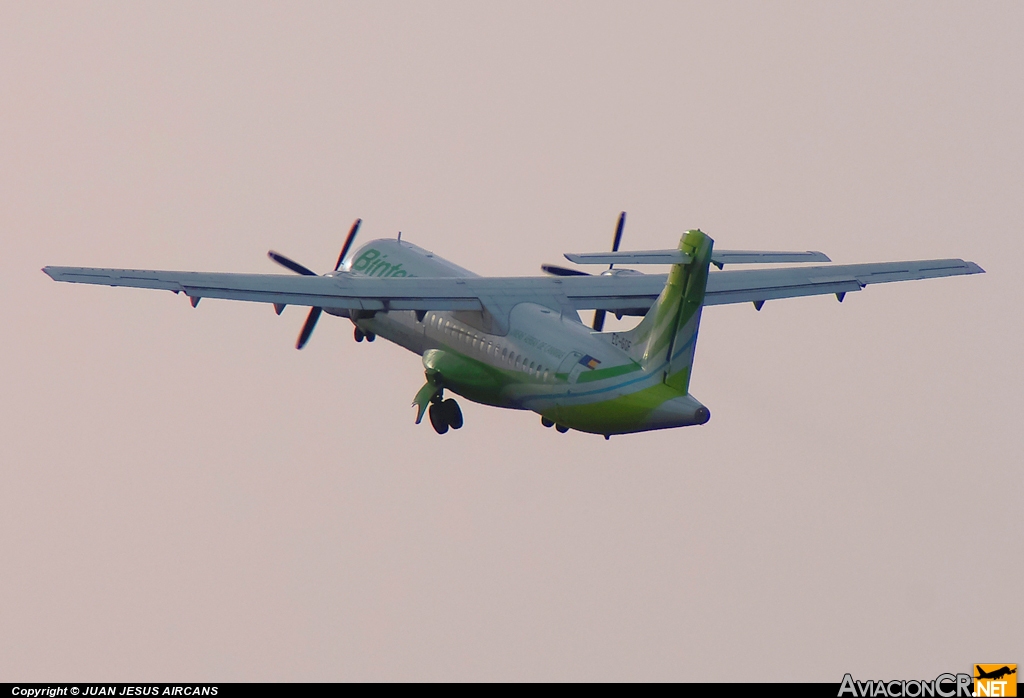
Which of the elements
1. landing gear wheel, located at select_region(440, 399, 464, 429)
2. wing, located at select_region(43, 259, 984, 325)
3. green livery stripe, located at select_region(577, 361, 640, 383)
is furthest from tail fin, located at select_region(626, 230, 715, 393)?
landing gear wheel, located at select_region(440, 399, 464, 429)

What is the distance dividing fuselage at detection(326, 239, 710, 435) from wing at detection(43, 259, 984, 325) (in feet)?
2.56

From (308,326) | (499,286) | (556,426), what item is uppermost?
(499,286)

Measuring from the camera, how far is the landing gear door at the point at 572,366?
3716 centimetres

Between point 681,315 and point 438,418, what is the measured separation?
865cm

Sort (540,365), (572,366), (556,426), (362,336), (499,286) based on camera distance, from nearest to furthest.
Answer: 1. (572,366)
2. (540,365)
3. (556,426)
4. (499,286)
5. (362,336)

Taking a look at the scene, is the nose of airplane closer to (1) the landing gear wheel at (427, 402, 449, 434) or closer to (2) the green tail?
(2) the green tail

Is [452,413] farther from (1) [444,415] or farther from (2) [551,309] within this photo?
(2) [551,309]

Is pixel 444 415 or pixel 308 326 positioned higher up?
pixel 308 326

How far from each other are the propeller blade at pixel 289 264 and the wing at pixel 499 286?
12.0 ft

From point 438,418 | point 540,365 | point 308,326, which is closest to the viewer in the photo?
point 540,365

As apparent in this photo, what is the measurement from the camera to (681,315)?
3538 cm

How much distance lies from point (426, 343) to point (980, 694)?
17.1 m

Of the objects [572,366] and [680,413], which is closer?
[680,413]

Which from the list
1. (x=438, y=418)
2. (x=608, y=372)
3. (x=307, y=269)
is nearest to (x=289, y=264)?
(x=307, y=269)
